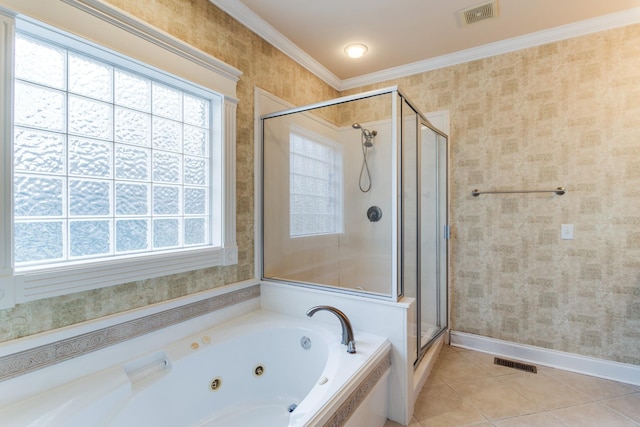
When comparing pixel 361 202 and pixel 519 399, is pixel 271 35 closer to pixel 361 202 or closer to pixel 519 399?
pixel 361 202

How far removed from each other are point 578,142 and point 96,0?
303 centimetres

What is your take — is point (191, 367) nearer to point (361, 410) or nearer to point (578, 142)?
point (361, 410)

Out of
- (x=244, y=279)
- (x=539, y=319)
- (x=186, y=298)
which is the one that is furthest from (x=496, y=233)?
(x=186, y=298)

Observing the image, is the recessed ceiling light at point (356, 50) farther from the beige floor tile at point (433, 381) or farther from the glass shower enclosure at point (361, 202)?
the beige floor tile at point (433, 381)

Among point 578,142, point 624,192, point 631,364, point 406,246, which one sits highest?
point 578,142

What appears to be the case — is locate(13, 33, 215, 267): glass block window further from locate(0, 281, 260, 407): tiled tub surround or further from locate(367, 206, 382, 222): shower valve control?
locate(367, 206, 382, 222): shower valve control

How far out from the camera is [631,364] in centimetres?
210

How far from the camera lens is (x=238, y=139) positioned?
2037 mm

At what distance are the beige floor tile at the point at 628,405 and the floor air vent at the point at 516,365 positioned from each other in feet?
1.39

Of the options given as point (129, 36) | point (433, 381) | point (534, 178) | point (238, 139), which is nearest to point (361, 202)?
point (238, 139)

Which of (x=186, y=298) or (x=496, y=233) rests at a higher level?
(x=496, y=233)

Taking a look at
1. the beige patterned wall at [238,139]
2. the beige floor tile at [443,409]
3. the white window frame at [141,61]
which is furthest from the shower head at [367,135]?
the beige floor tile at [443,409]

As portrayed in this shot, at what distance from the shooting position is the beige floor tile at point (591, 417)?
1703 millimetres

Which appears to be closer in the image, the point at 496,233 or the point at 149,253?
the point at 149,253
